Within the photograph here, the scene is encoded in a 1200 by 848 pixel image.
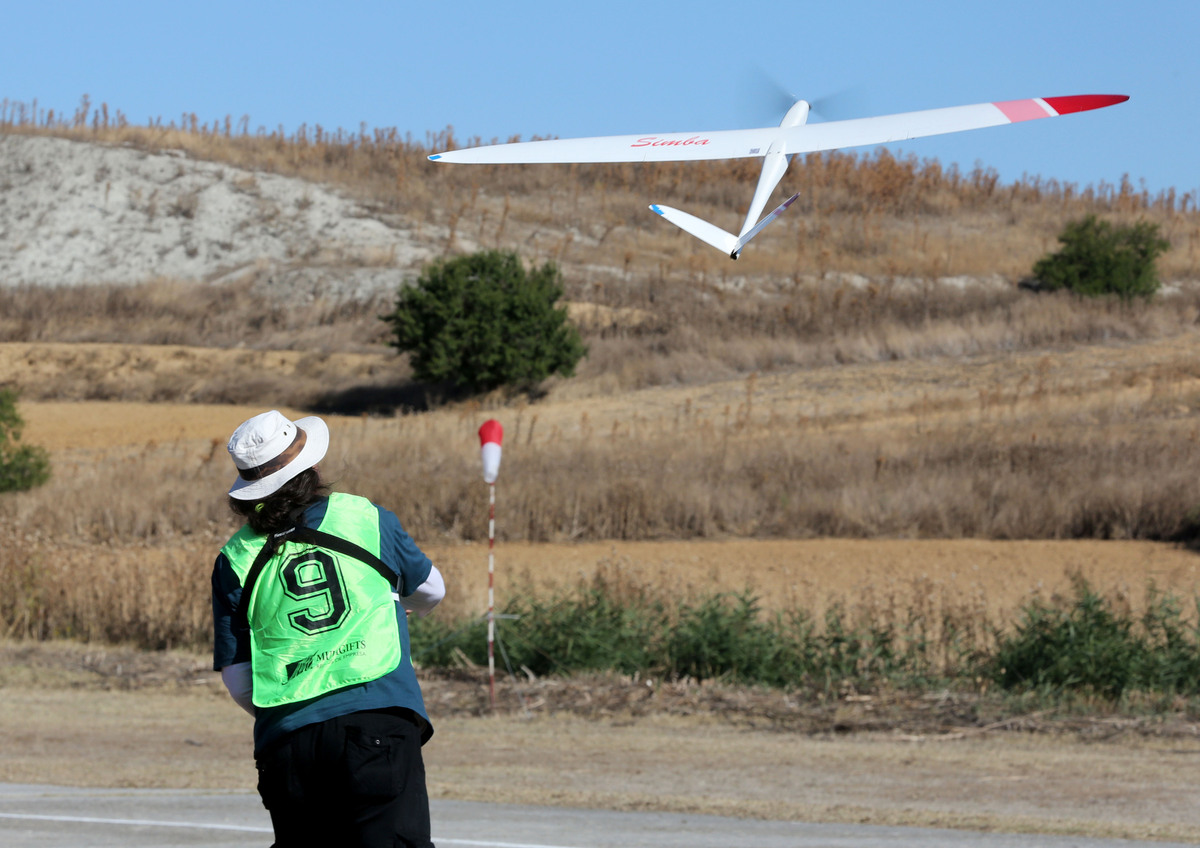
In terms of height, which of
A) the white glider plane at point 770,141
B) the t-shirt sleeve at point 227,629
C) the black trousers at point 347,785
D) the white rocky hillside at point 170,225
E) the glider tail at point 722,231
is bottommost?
the black trousers at point 347,785

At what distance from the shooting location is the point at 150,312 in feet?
131

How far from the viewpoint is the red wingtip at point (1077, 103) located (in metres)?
3.51

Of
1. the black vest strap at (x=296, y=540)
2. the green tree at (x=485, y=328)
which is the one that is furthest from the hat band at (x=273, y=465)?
the green tree at (x=485, y=328)

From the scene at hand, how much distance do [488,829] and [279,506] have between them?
4.32m

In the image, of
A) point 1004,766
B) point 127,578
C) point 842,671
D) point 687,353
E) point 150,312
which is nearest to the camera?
point 1004,766

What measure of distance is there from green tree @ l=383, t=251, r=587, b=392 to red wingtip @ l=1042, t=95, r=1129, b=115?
27.0 metres

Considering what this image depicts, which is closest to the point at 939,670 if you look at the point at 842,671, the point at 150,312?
the point at 842,671

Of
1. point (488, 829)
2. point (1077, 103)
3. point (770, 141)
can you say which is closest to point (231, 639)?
point (770, 141)

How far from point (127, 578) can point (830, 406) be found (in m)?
16.1

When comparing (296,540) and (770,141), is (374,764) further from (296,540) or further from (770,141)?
(770,141)

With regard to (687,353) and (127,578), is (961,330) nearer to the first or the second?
(687,353)

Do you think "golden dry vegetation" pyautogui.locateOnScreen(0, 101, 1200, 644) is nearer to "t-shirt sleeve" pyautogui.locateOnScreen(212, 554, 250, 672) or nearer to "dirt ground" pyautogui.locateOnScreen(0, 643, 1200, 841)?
"t-shirt sleeve" pyautogui.locateOnScreen(212, 554, 250, 672)

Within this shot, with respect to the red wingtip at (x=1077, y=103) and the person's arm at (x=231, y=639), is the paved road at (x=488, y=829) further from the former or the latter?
the red wingtip at (x=1077, y=103)

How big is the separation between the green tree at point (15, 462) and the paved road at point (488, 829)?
44.8 ft
